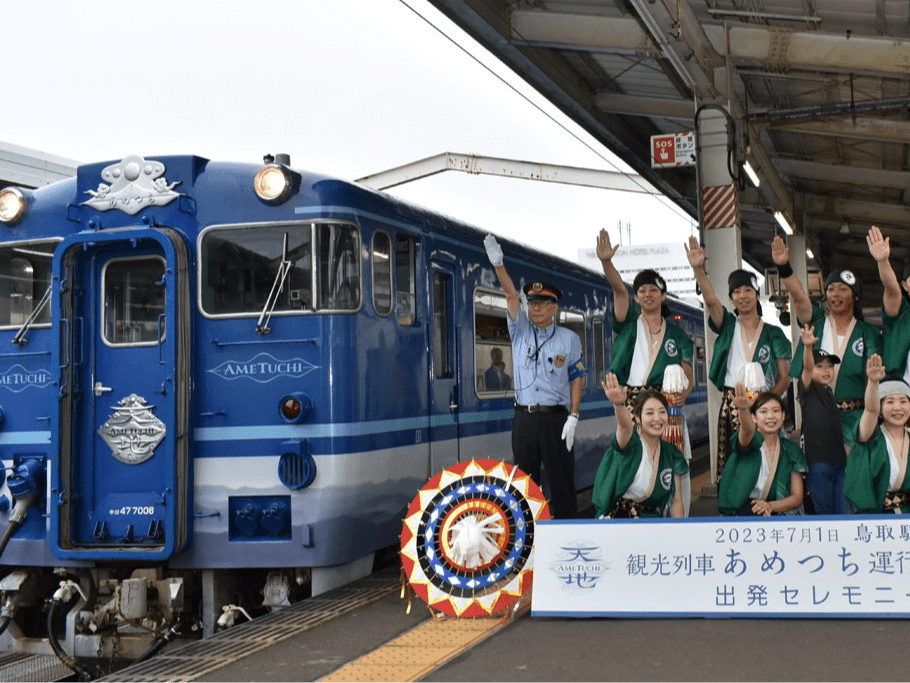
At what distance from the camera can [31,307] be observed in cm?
707

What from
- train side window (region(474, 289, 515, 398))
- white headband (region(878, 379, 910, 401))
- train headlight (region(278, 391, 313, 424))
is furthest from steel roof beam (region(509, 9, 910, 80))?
train headlight (region(278, 391, 313, 424))

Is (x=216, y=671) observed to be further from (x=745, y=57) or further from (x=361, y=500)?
(x=745, y=57)

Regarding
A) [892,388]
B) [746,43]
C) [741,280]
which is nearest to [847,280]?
[741,280]

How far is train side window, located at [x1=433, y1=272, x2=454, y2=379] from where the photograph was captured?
7.67 meters

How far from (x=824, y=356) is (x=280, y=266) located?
3267mm

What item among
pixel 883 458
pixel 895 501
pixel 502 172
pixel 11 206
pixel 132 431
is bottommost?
pixel 895 501

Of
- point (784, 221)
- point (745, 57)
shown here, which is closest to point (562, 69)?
point (745, 57)

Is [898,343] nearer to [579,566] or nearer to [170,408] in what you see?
[579,566]

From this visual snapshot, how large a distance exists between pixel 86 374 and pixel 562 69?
29.0 ft

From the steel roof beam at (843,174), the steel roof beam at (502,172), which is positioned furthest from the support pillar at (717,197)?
the steel roof beam at (502,172)

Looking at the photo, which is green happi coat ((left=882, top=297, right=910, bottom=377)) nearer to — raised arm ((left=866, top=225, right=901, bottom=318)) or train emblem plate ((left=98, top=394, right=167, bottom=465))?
raised arm ((left=866, top=225, right=901, bottom=318))

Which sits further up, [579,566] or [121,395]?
[121,395]

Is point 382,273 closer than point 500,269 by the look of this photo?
No

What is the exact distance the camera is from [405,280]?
7152 mm
